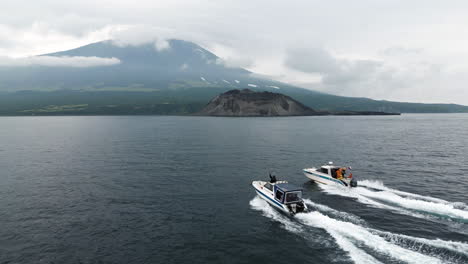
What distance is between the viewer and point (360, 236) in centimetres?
2758

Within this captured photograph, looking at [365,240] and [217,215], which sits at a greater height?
[365,240]

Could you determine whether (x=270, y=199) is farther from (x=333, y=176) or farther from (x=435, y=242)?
(x=435, y=242)

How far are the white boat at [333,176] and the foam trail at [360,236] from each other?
1311cm

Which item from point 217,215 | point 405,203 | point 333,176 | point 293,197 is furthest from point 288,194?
point 405,203

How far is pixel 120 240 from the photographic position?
27719mm

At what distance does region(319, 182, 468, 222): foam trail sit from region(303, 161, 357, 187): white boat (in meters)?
1.03

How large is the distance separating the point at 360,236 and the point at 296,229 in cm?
640

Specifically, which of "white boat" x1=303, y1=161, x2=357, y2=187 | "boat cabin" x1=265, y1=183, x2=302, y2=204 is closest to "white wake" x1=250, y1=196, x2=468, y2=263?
"boat cabin" x1=265, y1=183, x2=302, y2=204

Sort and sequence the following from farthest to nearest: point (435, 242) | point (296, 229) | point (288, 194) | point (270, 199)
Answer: point (270, 199) < point (288, 194) < point (296, 229) < point (435, 242)

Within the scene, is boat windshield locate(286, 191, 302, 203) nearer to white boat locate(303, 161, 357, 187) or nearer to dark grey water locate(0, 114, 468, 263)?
dark grey water locate(0, 114, 468, 263)

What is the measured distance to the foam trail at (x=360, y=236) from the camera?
78.0 feet

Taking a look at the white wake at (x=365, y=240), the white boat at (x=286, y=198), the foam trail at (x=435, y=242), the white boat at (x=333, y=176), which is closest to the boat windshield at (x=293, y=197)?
the white boat at (x=286, y=198)

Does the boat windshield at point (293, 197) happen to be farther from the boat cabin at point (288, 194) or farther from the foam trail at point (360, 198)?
→ the foam trail at point (360, 198)

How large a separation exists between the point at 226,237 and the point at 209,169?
99.1 ft
